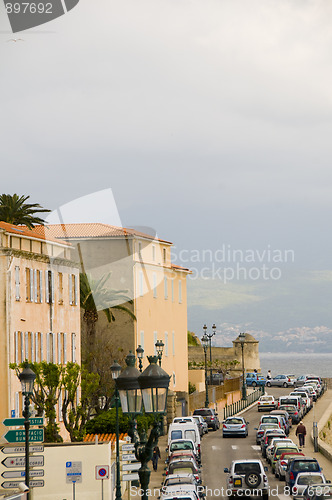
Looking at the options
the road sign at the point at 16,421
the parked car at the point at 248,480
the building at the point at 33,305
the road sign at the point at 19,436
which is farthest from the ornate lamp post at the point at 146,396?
the building at the point at 33,305

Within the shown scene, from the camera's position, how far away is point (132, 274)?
2963 inches

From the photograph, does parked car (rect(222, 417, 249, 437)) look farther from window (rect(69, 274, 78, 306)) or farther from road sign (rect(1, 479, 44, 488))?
road sign (rect(1, 479, 44, 488))

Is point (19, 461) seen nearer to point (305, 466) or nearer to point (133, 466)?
point (133, 466)

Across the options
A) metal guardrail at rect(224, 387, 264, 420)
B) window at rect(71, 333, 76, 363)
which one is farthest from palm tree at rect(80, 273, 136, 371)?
metal guardrail at rect(224, 387, 264, 420)

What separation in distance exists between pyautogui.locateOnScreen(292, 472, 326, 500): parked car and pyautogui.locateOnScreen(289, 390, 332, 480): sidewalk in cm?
734

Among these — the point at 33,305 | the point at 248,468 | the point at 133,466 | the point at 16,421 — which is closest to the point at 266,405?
the point at 33,305

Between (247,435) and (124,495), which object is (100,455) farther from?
(247,435)

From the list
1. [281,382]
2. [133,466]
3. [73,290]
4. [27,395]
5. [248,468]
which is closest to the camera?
[133,466]

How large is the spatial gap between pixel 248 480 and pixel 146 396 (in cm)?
1945

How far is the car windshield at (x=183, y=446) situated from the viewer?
147 feet

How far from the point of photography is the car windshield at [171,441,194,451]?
44.8 m

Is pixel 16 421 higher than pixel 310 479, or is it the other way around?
pixel 16 421

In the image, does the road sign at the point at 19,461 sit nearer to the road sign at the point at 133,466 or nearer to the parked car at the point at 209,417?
the road sign at the point at 133,466

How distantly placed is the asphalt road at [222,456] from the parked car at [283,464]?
30 cm
